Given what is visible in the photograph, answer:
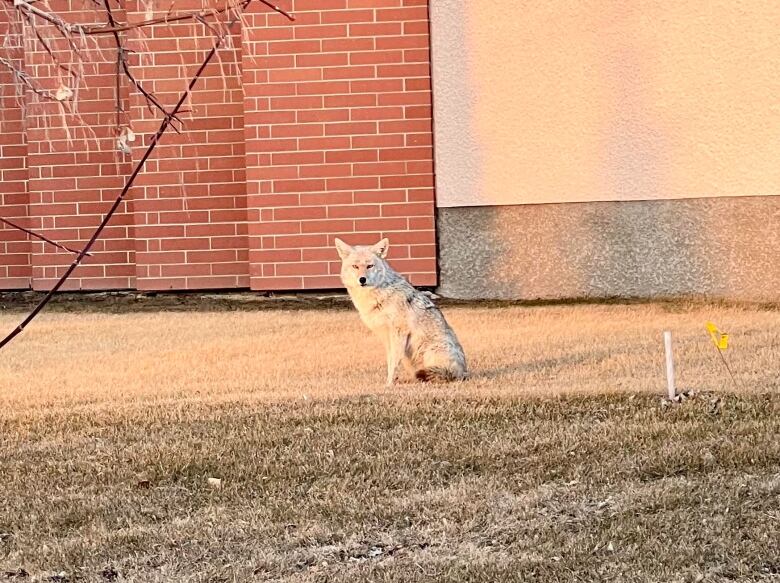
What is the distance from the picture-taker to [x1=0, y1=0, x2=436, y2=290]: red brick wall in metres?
10.4

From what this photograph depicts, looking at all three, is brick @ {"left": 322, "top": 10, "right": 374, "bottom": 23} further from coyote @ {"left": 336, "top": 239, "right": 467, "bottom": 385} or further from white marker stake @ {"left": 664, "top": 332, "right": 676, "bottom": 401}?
white marker stake @ {"left": 664, "top": 332, "right": 676, "bottom": 401}

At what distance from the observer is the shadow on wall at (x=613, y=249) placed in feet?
33.1

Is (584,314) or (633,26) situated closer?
(584,314)

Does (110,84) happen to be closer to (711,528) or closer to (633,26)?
(633,26)

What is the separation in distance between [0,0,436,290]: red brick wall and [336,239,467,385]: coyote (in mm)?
3442

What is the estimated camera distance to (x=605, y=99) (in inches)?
399

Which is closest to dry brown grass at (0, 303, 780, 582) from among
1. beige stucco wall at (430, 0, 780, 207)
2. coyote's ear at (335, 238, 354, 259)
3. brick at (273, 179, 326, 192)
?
coyote's ear at (335, 238, 354, 259)

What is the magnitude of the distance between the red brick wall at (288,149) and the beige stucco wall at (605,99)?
1.20ft

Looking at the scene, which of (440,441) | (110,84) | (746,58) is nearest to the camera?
(440,441)

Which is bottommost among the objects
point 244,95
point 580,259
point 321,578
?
point 321,578

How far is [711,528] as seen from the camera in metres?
4.45

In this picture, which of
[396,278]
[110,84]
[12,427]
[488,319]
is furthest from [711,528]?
[110,84]

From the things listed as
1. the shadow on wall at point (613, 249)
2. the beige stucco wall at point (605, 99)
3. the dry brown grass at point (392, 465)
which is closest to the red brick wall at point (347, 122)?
the beige stucco wall at point (605, 99)

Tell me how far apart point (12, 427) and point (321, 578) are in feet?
9.06
